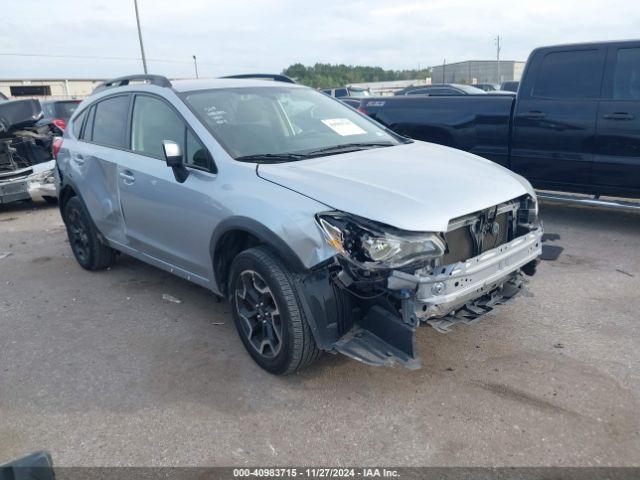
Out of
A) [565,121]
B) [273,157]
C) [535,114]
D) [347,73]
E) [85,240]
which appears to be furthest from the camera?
[347,73]

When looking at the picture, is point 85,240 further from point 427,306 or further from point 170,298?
point 427,306

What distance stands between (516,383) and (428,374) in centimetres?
51

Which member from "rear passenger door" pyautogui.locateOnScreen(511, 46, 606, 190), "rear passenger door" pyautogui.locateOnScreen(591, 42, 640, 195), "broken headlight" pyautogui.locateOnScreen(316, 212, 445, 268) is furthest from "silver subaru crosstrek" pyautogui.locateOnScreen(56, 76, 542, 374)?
"rear passenger door" pyautogui.locateOnScreen(591, 42, 640, 195)

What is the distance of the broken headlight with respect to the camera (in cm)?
290

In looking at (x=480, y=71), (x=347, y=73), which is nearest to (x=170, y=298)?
(x=480, y=71)

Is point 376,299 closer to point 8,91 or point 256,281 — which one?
point 256,281

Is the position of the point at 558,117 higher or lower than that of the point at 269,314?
higher

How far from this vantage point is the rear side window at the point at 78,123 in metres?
5.50

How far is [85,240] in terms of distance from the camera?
18.3 feet

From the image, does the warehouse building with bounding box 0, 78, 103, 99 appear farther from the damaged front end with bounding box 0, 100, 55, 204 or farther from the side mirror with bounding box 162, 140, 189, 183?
the side mirror with bounding box 162, 140, 189, 183

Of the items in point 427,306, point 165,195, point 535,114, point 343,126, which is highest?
point 343,126

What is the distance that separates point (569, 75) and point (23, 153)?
7986 millimetres

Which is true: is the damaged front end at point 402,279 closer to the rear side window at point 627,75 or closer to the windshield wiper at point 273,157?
the windshield wiper at point 273,157

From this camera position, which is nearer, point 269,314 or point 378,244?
point 378,244
